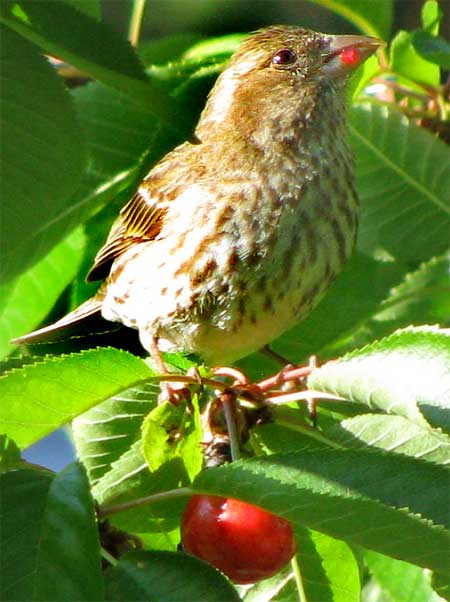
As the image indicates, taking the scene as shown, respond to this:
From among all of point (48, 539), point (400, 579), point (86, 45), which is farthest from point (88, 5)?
point (400, 579)

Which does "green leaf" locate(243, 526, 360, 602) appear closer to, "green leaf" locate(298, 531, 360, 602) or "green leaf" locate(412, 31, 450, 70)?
"green leaf" locate(298, 531, 360, 602)

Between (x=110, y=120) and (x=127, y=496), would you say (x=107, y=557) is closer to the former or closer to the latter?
(x=127, y=496)

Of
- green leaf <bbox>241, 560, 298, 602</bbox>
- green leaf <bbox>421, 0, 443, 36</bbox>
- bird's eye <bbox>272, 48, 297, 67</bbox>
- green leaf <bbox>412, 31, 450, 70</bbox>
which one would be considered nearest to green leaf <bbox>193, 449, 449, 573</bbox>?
green leaf <bbox>241, 560, 298, 602</bbox>

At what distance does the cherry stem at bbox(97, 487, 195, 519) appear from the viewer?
238cm

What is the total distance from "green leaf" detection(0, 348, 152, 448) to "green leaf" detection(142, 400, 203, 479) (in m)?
0.19

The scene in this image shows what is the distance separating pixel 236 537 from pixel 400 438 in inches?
15.4

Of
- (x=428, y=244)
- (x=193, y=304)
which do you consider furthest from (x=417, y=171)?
(x=193, y=304)

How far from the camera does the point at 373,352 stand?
2.35 metres

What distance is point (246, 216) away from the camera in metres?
3.59

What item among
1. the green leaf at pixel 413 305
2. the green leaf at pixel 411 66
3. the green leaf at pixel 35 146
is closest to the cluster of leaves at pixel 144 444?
the green leaf at pixel 35 146

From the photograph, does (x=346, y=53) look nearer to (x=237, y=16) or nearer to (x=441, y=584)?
(x=441, y=584)

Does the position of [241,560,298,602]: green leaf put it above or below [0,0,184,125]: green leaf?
below

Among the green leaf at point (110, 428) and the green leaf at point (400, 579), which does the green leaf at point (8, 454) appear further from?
the green leaf at point (400, 579)

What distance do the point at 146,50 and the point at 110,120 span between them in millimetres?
522
